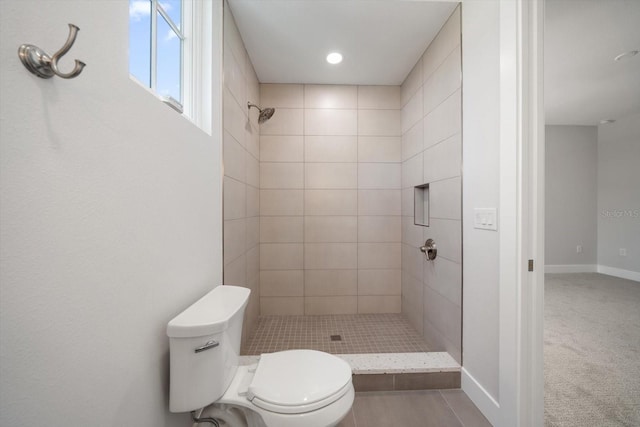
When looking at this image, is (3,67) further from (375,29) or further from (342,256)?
(342,256)

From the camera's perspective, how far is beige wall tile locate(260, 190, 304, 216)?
8.77ft

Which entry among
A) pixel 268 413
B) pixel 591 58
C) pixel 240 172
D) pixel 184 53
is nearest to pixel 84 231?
pixel 268 413

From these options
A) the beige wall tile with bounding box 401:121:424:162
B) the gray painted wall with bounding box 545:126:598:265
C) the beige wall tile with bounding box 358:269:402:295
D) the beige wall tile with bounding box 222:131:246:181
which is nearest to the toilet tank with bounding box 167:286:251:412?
the beige wall tile with bounding box 222:131:246:181

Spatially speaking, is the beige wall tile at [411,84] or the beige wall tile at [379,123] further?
the beige wall tile at [379,123]

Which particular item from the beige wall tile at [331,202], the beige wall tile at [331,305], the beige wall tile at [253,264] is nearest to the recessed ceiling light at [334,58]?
the beige wall tile at [331,202]

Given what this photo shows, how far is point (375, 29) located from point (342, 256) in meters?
1.97

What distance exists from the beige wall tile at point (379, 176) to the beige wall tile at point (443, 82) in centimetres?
70

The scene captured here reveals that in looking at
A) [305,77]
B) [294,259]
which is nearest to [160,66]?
[305,77]

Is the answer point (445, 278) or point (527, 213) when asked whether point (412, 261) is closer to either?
point (445, 278)

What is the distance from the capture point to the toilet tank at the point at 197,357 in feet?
2.93

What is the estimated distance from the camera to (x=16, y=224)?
1.61 ft

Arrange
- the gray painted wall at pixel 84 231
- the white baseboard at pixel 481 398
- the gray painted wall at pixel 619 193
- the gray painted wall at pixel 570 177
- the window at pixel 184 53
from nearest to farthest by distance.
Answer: the gray painted wall at pixel 84 231 < the window at pixel 184 53 < the white baseboard at pixel 481 398 < the gray painted wall at pixel 619 193 < the gray painted wall at pixel 570 177

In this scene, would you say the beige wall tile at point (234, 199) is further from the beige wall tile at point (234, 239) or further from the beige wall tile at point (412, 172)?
the beige wall tile at point (412, 172)

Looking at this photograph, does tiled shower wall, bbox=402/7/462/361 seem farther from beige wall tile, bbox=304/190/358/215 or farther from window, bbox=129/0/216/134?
window, bbox=129/0/216/134
